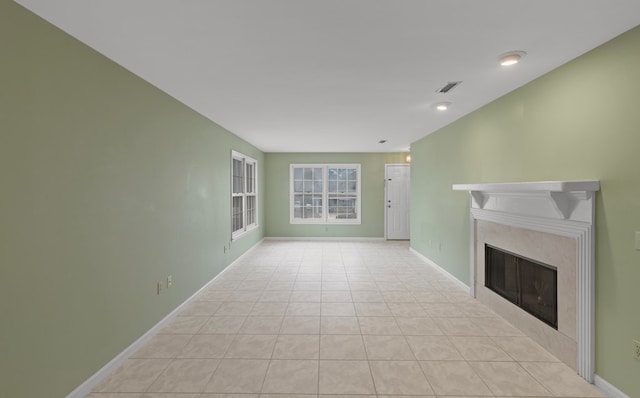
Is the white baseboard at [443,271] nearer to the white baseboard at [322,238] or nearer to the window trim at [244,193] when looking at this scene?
the white baseboard at [322,238]

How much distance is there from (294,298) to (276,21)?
9.87ft

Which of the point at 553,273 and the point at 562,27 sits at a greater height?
the point at 562,27

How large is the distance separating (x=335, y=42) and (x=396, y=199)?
19.9 feet

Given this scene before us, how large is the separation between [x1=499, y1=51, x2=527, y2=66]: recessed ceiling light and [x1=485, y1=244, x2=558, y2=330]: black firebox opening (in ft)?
5.64

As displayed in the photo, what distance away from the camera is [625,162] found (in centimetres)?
188

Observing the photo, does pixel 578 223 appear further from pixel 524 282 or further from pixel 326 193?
Answer: pixel 326 193

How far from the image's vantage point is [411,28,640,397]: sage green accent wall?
1847mm

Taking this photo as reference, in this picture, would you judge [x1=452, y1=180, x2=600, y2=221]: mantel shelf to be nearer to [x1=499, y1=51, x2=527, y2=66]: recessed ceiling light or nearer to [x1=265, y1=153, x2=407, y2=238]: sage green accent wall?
[x1=499, y1=51, x2=527, y2=66]: recessed ceiling light

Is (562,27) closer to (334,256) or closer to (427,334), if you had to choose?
(427,334)

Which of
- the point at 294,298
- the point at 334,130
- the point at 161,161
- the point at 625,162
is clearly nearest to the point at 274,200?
the point at 334,130

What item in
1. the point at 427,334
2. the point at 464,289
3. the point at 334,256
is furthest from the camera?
the point at 334,256

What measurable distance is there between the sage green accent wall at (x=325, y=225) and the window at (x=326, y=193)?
19 cm

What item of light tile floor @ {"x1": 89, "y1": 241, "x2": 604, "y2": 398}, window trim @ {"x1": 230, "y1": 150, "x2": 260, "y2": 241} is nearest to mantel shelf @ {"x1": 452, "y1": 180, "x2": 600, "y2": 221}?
light tile floor @ {"x1": 89, "y1": 241, "x2": 604, "y2": 398}

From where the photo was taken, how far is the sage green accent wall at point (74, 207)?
5.06 feet
